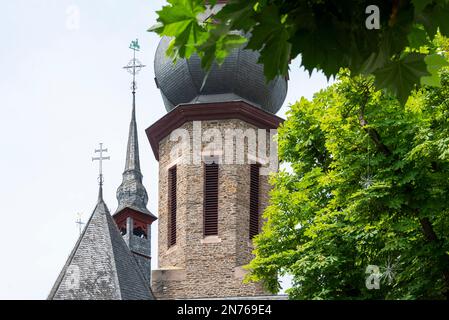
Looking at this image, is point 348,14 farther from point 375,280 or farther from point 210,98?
point 210,98

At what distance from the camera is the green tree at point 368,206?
15.1 m

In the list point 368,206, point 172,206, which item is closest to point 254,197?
point 172,206

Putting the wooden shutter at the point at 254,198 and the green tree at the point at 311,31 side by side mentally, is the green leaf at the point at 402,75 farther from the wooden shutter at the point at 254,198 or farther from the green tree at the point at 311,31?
the wooden shutter at the point at 254,198

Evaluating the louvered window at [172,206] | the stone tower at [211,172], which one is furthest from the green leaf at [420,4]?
the louvered window at [172,206]

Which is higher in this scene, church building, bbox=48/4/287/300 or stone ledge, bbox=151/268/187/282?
church building, bbox=48/4/287/300

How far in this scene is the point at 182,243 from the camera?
32.7 meters

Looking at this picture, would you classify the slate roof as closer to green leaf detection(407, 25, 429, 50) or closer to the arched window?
the arched window

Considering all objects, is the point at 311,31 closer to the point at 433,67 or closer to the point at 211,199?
the point at 433,67

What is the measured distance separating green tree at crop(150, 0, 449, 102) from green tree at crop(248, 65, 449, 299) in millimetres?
11606

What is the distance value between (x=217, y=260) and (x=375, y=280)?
55.0 ft

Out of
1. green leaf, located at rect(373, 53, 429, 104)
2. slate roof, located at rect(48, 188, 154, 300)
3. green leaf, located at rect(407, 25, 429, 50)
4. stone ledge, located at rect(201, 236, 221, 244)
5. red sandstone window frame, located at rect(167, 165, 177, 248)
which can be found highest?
red sandstone window frame, located at rect(167, 165, 177, 248)

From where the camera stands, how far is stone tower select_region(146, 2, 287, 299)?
32.4m

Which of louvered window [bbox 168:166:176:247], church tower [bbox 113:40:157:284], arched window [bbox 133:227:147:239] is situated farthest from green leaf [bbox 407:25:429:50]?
arched window [bbox 133:227:147:239]
